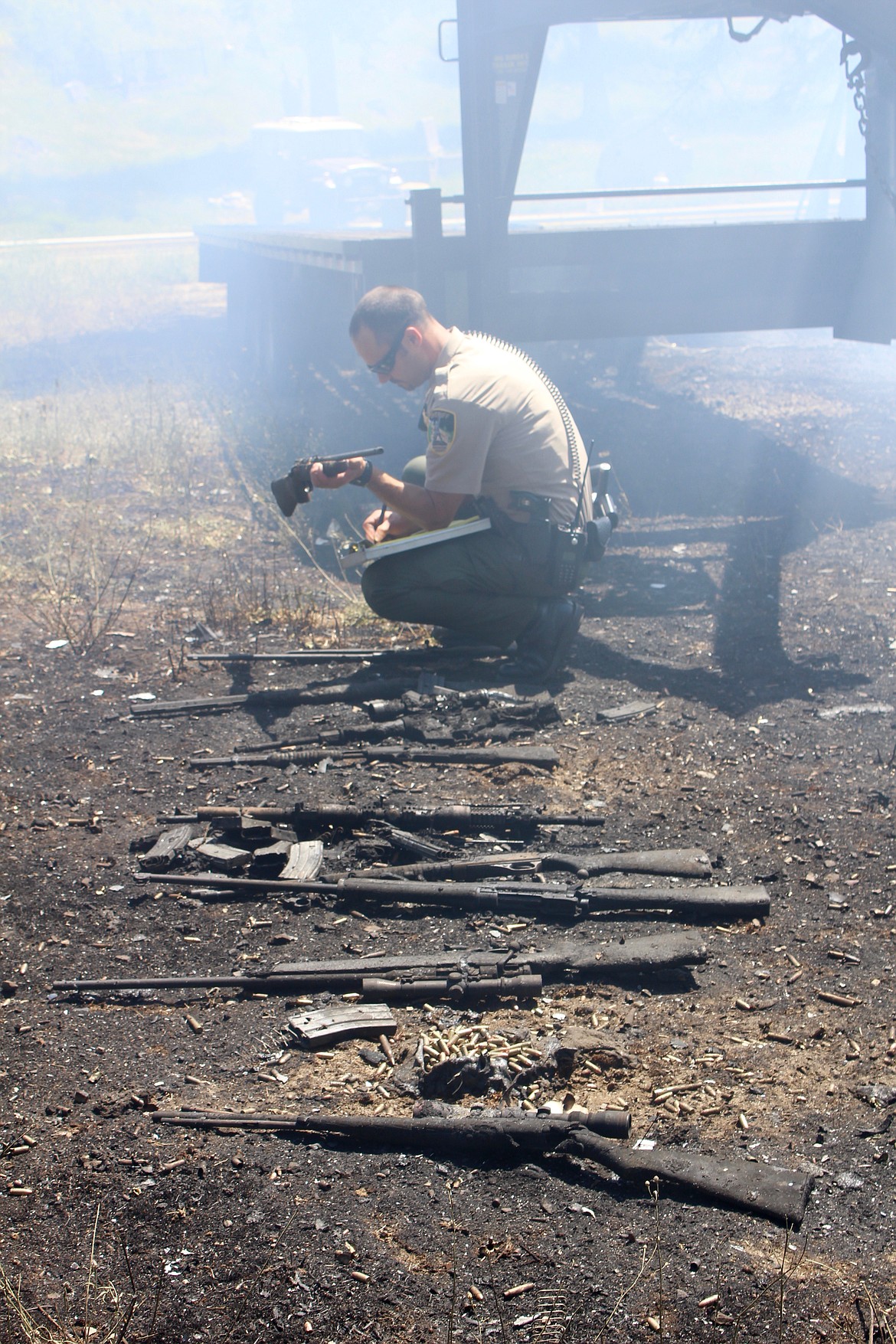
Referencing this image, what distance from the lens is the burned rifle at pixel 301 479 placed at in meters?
4.54

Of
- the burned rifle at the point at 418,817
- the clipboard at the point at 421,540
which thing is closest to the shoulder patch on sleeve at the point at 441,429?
the clipboard at the point at 421,540

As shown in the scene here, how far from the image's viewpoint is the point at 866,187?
8.70m

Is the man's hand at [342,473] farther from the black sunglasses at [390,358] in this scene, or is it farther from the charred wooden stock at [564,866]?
the charred wooden stock at [564,866]

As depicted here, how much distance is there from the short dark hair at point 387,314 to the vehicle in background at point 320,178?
3165 cm

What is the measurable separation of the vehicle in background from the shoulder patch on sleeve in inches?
1254

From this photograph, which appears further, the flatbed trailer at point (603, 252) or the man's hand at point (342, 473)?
the flatbed trailer at point (603, 252)

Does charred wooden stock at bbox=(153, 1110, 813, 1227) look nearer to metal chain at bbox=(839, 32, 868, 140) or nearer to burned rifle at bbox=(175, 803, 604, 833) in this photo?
burned rifle at bbox=(175, 803, 604, 833)

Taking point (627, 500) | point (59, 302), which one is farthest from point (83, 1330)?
point (59, 302)

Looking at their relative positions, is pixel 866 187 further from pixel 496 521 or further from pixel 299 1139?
pixel 299 1139

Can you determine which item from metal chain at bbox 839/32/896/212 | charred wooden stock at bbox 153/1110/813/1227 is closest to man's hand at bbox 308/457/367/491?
charred wooden stock at bbox 153/1110/813/1227

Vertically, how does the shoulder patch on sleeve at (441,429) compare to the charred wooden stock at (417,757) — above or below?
above

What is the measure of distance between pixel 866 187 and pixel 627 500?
3.41 meters

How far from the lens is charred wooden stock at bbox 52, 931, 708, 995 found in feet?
9.21

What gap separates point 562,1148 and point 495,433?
3.29 m
